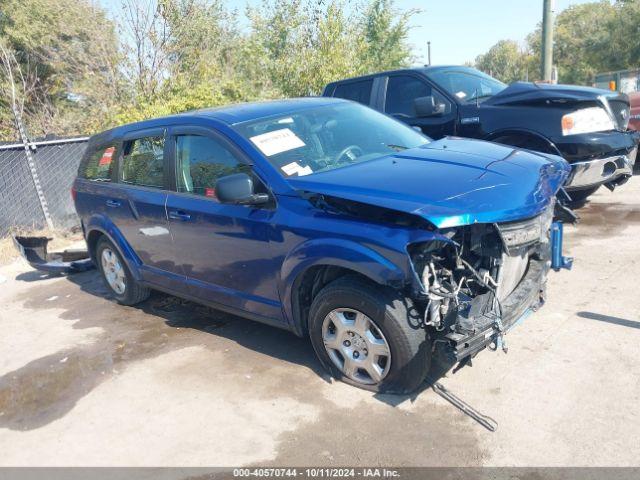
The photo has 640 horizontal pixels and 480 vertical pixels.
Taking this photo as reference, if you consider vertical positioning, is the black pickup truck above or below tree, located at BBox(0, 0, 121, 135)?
below

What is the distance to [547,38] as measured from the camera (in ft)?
39.3

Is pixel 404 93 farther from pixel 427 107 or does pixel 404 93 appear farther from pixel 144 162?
pixel 144 162

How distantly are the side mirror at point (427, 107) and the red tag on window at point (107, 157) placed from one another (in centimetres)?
340

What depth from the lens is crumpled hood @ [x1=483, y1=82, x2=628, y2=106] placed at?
601 cm

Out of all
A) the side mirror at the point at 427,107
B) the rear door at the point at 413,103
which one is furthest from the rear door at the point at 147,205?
the rear door at the point at 413,103

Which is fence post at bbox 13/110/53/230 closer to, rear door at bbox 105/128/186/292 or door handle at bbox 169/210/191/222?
rear door at bbox 105/128/186/292

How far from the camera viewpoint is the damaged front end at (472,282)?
3.01 metres

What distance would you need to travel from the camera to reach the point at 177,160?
4430mm

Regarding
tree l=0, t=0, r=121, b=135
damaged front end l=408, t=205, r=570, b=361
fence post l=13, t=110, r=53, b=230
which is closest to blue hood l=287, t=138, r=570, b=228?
damaged front end l=408, t=205, r=570, b=361

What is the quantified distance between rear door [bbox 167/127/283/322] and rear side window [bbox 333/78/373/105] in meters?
3.73

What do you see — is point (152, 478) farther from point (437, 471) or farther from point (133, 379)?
point (437, 471)

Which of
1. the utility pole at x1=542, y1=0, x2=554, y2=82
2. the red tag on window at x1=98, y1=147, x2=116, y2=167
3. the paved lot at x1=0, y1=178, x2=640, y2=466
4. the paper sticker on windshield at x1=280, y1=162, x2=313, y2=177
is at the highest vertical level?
the utility pole at x1=542, y1=0, x2=554, y2=82

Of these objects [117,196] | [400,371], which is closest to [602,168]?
[400,371]

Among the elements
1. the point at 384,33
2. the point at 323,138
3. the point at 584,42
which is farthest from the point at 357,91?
the point at 584,42
